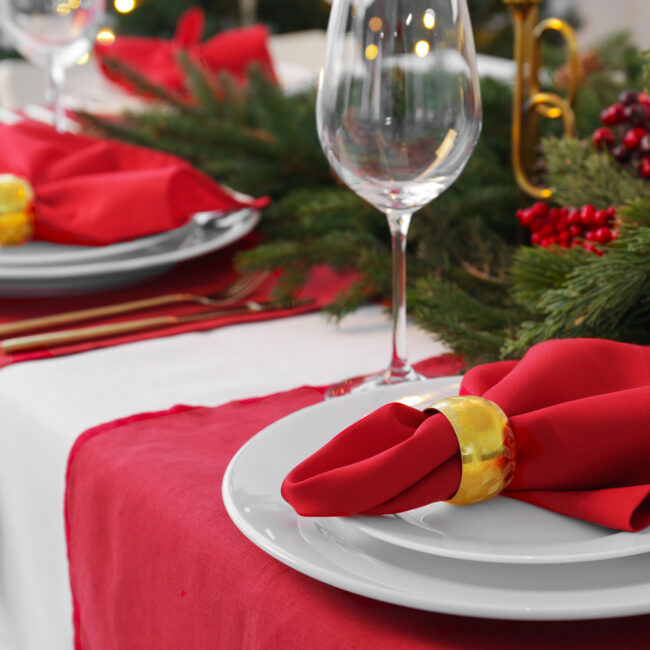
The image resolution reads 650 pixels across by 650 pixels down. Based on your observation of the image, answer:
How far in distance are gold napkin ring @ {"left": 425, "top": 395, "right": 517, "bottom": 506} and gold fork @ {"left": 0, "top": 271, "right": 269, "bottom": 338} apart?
1.36 ft

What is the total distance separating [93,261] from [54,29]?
0.44m

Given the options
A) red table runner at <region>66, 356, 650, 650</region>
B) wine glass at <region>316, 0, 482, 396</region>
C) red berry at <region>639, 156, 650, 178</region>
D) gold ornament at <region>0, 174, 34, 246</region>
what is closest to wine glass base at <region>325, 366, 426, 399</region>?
red table runner at <region>66, 356, 650, 650</region>

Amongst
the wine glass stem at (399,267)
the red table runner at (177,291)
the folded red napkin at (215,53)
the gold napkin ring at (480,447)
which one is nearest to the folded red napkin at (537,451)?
the gold napkin ring at (480,447)

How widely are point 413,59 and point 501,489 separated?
9.0 inches

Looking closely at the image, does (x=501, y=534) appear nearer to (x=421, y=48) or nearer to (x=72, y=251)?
(x=421, y=48)

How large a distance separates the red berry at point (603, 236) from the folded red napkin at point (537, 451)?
17 cm

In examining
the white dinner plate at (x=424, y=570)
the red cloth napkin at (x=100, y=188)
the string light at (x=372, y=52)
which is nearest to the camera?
the white dinner plate at (x=424, y=570)

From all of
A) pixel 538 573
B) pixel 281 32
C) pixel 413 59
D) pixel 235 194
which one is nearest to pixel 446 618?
pixel 538 573

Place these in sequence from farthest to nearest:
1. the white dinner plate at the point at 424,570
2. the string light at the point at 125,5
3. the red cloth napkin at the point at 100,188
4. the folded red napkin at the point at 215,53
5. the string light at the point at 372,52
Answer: the string light at the point at 125,5
the folded red napkin at the point at 215,53
the red cloth napkin at the point at 100,188
the string light at the point at 372,52
the white dinner plate at the point at 424,570

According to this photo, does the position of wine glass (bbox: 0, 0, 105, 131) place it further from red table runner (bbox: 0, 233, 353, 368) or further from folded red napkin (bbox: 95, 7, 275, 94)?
folded red napkin (bbox: 95, 7, 275, 94)

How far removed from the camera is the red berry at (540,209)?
0.62m

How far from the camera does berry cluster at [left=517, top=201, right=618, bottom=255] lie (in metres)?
0.57

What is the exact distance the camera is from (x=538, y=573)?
1.06 ft

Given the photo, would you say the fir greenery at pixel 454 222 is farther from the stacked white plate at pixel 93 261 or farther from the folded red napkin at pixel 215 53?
the folded red napkin at pixel 215 53
